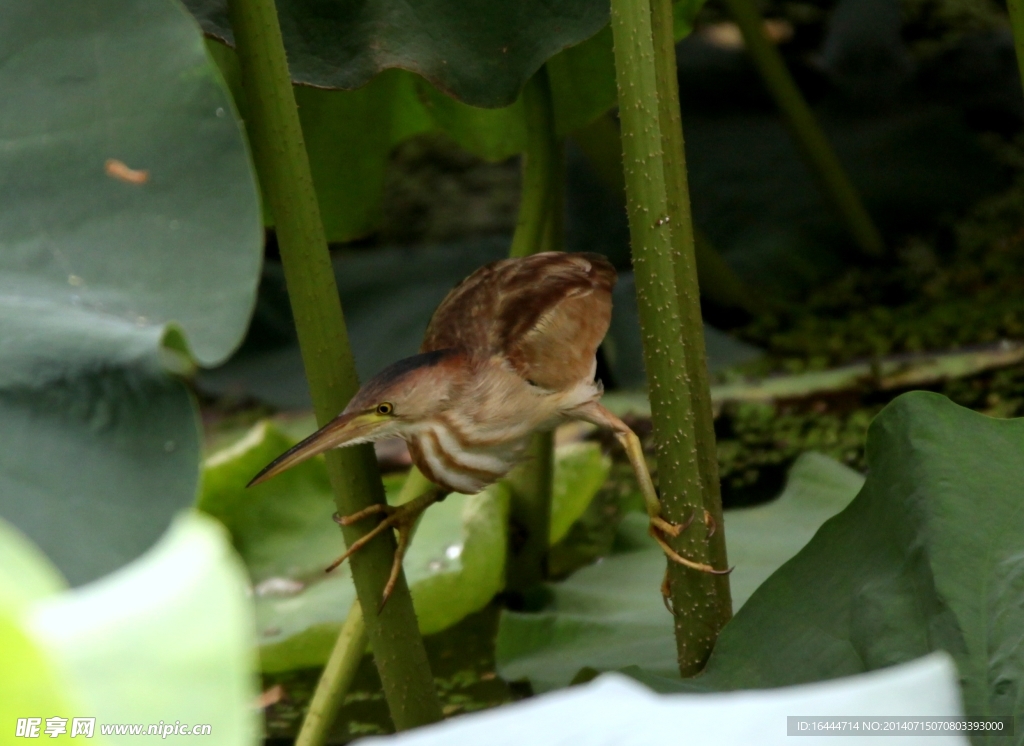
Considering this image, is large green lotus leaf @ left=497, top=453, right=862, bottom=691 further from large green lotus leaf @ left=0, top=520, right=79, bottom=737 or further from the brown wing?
large green lotus leaf @ left=0, top=520, right=79, bottom=737

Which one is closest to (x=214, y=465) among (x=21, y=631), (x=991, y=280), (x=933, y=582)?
(x=933, y=582)

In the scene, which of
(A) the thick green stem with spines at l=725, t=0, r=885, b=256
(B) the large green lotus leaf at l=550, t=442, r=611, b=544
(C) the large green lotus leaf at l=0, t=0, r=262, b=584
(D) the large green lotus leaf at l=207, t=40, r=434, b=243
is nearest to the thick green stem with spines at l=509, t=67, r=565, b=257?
(D) the large green lotus leaf at l=207, t=40, r=434, b=243


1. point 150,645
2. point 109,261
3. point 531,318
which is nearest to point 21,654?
point 150,645

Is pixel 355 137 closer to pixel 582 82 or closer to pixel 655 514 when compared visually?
pixel 582 82

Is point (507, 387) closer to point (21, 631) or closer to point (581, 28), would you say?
point (581, 28)

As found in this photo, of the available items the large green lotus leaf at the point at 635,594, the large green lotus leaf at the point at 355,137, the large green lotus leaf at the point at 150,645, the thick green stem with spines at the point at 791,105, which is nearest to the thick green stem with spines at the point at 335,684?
the large green lotus leaf at the point at 635,594

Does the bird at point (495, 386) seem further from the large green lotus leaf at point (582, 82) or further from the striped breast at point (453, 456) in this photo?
the large green lotus leaf at point (582, 82)
